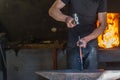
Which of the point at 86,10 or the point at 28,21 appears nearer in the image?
the point at 86,10

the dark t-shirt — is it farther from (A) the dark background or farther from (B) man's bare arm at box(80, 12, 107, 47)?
(A) the dark background

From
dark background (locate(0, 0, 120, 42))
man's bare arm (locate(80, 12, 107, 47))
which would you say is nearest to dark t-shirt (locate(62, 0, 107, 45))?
man's bare arm (locate(80, 12, 107, 47))

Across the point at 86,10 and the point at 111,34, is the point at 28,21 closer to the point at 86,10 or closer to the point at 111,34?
the point at 111,34

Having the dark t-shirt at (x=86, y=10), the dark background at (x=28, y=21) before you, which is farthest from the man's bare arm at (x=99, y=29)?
the dark background at (x=28, y=21)

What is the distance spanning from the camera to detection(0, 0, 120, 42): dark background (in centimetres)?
446

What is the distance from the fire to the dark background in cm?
51

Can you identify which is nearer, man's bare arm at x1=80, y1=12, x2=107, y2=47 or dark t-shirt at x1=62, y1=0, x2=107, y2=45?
man's bare arm at x1=80, y1=12, x2=107, y2=47

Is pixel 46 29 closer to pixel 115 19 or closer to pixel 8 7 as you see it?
pixel 8 7

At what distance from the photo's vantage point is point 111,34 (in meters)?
4.57

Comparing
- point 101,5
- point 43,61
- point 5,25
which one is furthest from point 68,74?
point 5,25

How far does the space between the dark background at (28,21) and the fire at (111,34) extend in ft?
1.66

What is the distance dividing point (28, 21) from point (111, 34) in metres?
1.12

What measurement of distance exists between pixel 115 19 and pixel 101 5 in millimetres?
1692

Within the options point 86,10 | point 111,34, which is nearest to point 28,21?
point 111,34
